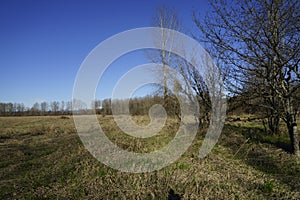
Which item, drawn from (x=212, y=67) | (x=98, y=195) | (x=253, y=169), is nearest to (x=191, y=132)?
(x=212, y=67)

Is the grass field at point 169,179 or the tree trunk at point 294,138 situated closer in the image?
the grass field at point 169,179

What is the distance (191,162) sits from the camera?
5715mm

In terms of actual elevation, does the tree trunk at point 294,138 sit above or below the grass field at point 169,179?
above

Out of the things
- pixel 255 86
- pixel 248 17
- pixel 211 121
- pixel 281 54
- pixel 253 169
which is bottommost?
pixel 253 169

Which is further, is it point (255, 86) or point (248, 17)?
point (255, 86)

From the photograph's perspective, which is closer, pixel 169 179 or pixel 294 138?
pixel 169 179

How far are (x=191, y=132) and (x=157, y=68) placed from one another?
6.03 metres

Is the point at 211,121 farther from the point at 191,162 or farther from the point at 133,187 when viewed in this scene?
the point at 133,187

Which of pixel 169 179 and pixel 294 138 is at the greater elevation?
pixel 294 138

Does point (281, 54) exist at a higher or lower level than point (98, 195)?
higher

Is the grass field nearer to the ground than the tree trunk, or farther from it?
nearer to the ground

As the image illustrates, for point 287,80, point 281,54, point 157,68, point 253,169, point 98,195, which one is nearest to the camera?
point 98,195

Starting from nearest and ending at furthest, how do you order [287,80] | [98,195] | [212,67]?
1. [98,195]
2. [287,80]
3. [212,67]

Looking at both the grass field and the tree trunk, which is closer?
the grass field
